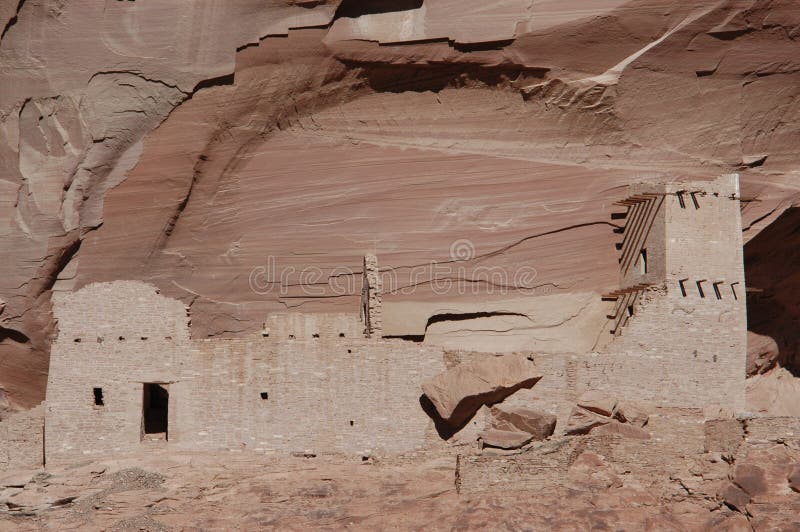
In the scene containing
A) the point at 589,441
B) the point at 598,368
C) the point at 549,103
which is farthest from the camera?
the point at 549,103

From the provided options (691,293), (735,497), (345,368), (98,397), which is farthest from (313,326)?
(735,497)

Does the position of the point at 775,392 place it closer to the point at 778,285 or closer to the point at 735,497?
the point at 778,285

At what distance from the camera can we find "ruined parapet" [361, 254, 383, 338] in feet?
53.8

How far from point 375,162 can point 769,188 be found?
6006mm

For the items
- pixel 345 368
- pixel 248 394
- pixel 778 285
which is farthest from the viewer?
pixel 778 285

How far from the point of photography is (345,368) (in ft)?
51.9

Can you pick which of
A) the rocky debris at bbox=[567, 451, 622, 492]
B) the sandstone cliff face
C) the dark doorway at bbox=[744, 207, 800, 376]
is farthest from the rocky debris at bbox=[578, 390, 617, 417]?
the dark doorway at bbox=[744, 207, 800, 376]

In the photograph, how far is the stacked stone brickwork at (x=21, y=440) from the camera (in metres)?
16.6

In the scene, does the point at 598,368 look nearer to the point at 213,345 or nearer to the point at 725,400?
the point at 725,400

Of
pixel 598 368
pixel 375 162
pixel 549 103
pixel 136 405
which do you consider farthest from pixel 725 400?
pixel 136 405

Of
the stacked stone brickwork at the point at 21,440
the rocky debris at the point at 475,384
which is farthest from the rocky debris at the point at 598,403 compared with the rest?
the stacked stone brickwork at the point at 21,440

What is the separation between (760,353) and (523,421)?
574 cm

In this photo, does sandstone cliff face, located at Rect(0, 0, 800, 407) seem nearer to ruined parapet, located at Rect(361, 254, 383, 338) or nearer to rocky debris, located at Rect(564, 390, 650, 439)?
ruined parapet, located at Rect(361, 254, 383, 338)

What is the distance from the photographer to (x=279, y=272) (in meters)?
17.7
